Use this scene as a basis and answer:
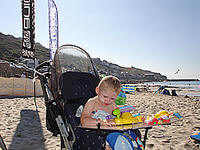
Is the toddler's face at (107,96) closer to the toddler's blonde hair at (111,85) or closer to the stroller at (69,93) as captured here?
the toddler's blonde hair at (111,85)

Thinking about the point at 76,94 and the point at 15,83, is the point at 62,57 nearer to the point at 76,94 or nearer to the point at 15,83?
the point at 76,94

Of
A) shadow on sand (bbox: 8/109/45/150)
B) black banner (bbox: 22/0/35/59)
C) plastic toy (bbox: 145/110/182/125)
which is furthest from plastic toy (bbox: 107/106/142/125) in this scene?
black banner (bbox: 22/0/35/59)

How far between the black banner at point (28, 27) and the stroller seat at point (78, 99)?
9.40 metres

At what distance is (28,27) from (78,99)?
10.0 metres

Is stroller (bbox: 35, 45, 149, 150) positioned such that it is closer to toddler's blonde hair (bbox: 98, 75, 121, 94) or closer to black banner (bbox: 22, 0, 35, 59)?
toddler's blonde hair (bbox: 98, 75, 121, 94)

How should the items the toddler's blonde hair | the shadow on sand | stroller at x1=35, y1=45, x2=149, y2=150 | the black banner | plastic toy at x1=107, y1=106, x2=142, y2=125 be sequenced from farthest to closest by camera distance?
the black banner → the shadow on sand → stroller at x1=35, y1=45, x2=149, y2=150 → the toddler's blonde hair → plastic toy at x1=107, y1=106, x2=142, y2=125

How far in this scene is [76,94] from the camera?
7.94ft

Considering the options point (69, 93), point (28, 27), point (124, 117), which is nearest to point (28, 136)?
point (69, 93)

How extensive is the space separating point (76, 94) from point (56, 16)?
6855 millimetres

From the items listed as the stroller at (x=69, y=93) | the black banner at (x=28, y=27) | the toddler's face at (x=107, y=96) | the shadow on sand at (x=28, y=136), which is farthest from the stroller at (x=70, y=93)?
the black banner at (x=28, y=27)

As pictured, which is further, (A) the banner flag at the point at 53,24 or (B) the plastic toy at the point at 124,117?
(A) the banner flag at the point at 53,24

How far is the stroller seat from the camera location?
2.09 m

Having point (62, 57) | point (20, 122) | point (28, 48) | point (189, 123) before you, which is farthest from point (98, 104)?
point (28, 48)

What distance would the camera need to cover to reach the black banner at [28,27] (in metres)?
10.5
